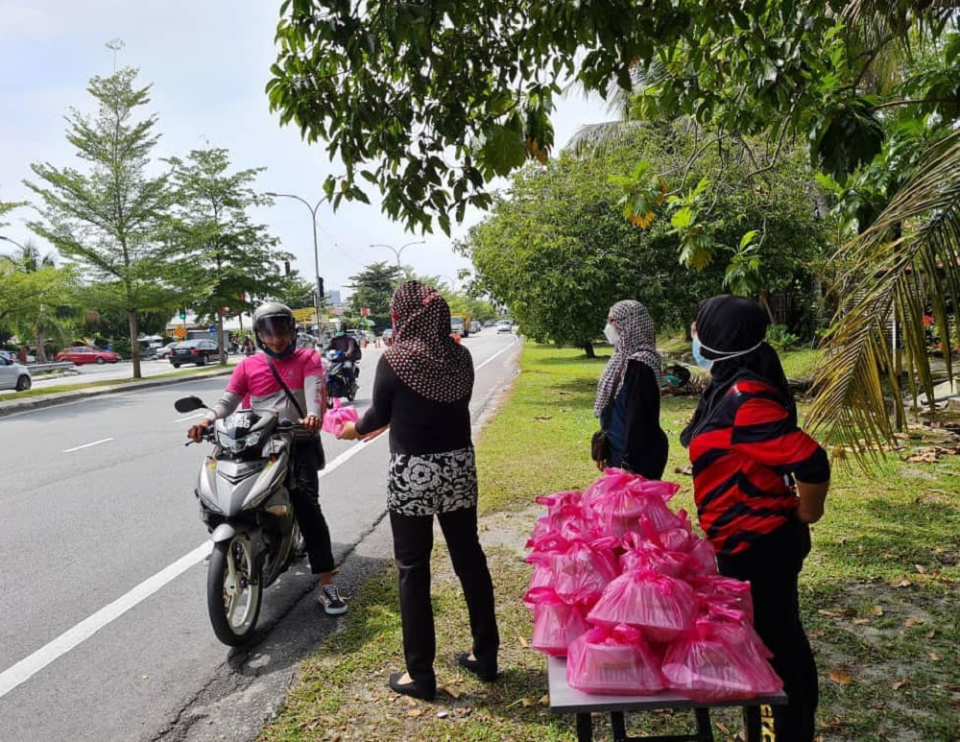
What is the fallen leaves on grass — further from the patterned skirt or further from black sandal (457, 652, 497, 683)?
the patterned skirt

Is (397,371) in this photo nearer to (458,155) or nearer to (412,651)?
(412,651)

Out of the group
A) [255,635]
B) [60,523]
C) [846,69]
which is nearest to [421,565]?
[255,635]

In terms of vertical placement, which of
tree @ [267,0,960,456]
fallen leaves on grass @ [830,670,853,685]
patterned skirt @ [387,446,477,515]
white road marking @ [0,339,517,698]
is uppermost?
tree @ [267,0,960,456]

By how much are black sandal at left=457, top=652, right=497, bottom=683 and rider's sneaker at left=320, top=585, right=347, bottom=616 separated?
939 mm

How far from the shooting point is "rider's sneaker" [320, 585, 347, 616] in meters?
4.34

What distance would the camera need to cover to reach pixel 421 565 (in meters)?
3.32

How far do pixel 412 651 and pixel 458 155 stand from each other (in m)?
2.67

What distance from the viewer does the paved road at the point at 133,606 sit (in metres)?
3.35

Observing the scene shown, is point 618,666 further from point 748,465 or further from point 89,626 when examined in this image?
point 89,626

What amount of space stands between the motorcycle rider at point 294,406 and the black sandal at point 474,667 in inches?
38.9

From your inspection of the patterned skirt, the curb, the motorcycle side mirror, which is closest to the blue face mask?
the patterned skirt

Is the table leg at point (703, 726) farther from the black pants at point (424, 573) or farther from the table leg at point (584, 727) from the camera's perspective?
the black pants at point (424, 573)

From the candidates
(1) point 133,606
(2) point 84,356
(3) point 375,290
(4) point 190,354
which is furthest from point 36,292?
(3) point 375,290

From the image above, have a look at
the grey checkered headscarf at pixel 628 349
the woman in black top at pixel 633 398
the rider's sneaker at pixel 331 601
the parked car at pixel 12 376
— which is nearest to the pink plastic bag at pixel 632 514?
the woman in black top at pixel 633 398
